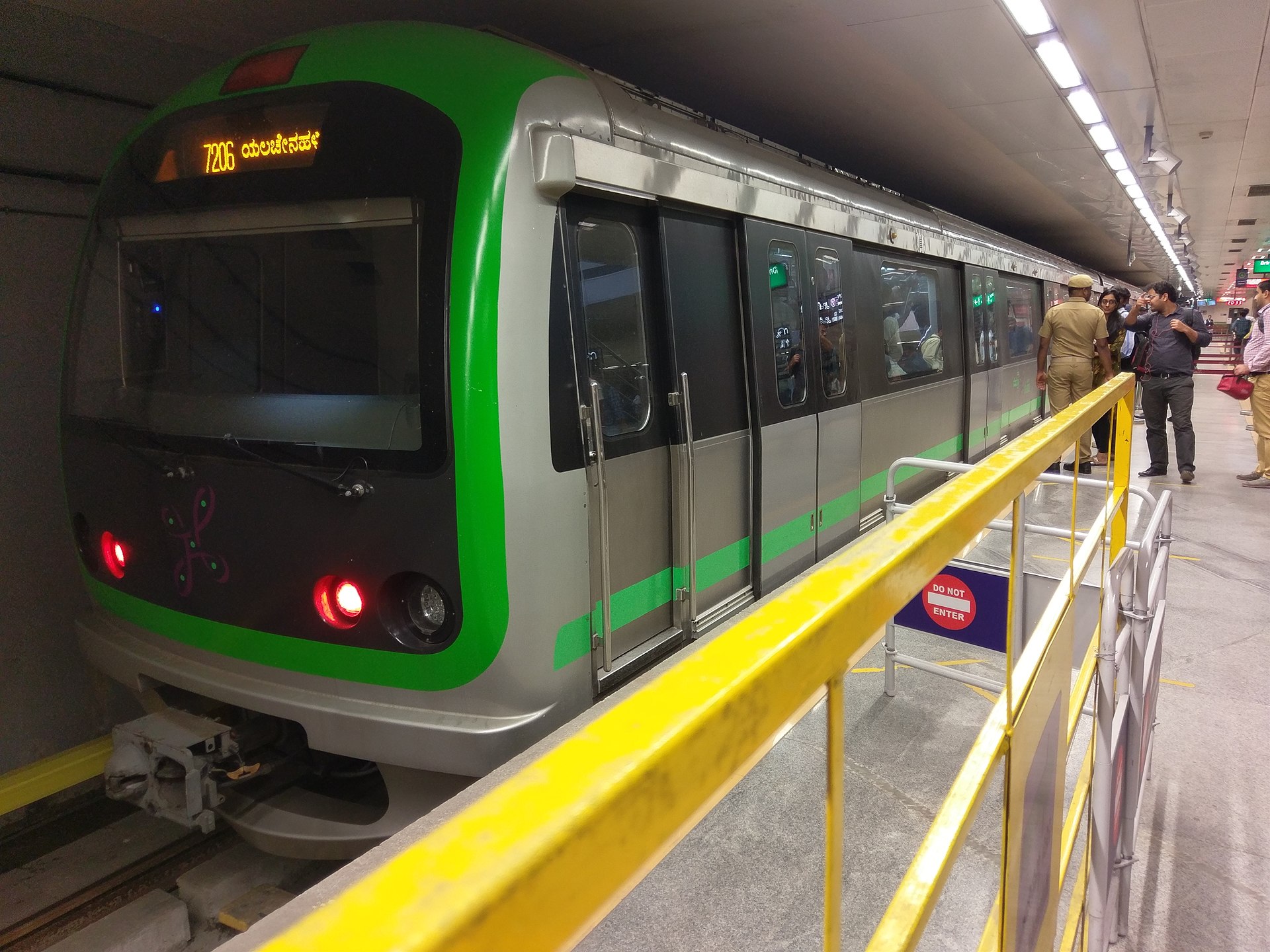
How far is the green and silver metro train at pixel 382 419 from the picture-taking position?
2814 millimetres

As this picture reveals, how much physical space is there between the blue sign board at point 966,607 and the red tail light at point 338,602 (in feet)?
6.89

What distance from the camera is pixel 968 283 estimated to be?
334 inches

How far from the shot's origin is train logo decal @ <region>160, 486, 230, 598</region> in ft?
10.5

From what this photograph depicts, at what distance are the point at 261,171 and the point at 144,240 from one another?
0.71 metres

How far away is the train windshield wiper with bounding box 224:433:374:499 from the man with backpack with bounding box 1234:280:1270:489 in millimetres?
8978

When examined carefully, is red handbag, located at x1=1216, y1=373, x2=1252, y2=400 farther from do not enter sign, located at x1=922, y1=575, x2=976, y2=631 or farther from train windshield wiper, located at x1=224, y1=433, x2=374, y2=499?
train windshield wiper, located at x1=224, y1=433, x2=374, y2=499

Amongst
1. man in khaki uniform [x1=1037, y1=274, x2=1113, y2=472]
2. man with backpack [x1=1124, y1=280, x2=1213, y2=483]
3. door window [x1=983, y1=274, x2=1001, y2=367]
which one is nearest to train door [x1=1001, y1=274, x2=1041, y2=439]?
door window [x1=983, y1=274, x2=1001, y2=367]

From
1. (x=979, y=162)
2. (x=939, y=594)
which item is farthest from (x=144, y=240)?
(x=979, y=162)

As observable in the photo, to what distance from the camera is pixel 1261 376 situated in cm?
883

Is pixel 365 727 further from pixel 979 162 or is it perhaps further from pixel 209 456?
pixel 979 162

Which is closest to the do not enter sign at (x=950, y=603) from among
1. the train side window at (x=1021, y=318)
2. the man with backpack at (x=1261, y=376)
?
the man with backpack at (x=1261, y=376)

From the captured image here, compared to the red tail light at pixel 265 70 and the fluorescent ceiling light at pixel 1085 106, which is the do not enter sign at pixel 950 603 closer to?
the red tail light at pixel 265 70

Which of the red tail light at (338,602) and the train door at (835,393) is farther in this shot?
the train door at (835,393)

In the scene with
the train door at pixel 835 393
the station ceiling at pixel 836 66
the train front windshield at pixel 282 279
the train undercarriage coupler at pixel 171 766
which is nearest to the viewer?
the train front windshield at pixel 282 279
